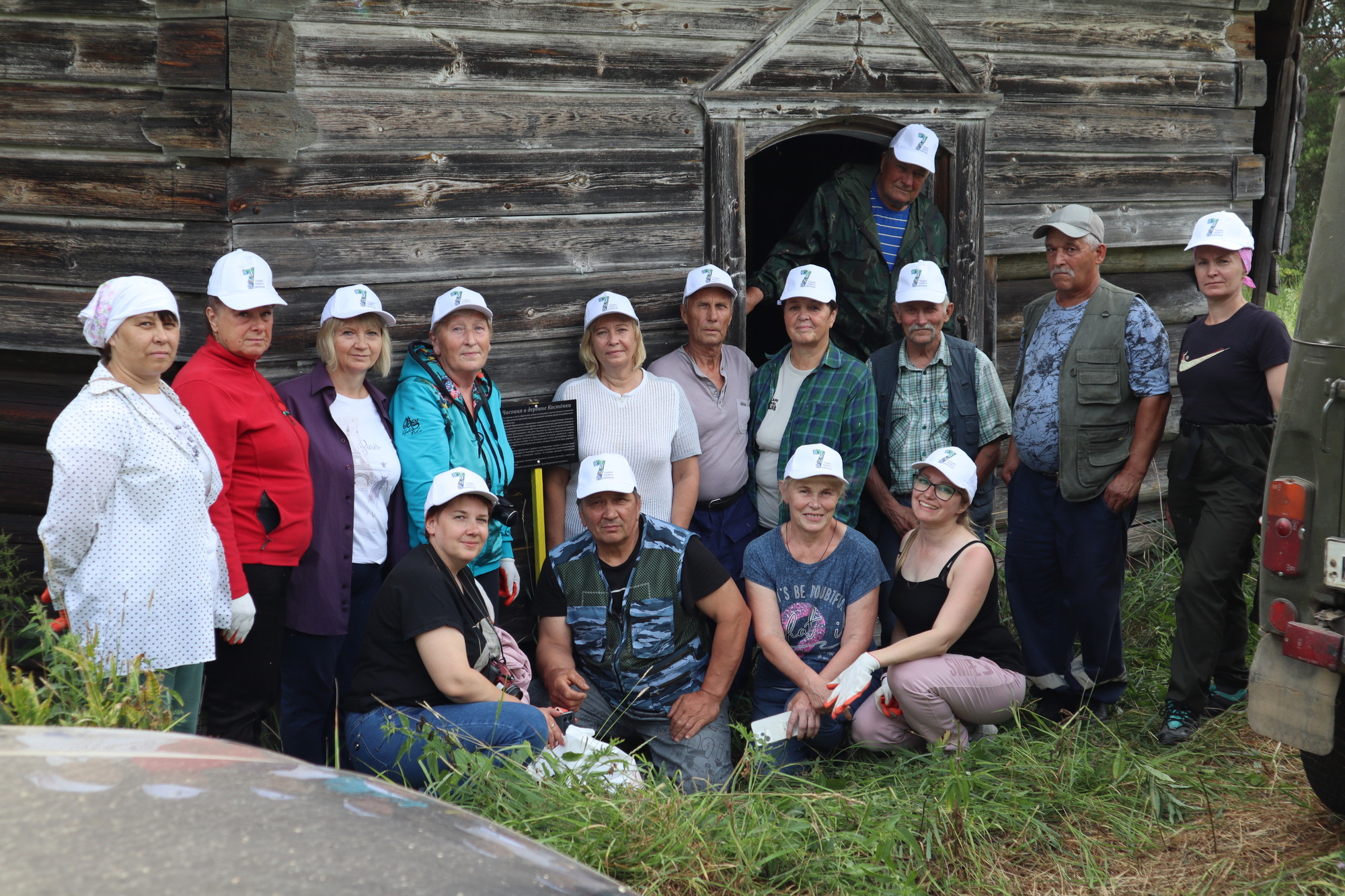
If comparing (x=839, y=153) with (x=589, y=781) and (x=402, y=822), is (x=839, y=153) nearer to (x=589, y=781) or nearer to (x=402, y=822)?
(x=589, y=781)

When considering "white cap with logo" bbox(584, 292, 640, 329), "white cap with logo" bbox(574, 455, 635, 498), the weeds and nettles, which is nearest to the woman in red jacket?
the weeds and nettles

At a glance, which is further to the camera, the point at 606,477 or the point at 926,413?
the point at 926,413

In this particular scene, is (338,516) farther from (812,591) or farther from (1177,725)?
(1177,725)

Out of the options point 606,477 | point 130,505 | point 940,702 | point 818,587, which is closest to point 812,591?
point 818,587

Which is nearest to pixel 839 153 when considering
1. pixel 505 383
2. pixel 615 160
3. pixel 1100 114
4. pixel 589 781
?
pixel 1100 114

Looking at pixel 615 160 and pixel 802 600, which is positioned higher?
pixel 615 160

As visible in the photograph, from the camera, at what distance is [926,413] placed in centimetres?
489

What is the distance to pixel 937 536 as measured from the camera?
4.42 meters

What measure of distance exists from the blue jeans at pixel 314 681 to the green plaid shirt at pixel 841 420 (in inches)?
69.1

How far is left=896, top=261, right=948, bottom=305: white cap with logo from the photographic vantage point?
15.8 feet

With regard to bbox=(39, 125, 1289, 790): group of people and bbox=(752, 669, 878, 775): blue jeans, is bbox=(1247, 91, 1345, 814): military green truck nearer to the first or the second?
bbox=(39, 125, 1289, 790): group of people

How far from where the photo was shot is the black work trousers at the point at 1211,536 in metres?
4.41

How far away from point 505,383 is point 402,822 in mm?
3219

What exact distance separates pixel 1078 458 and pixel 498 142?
271 cm
